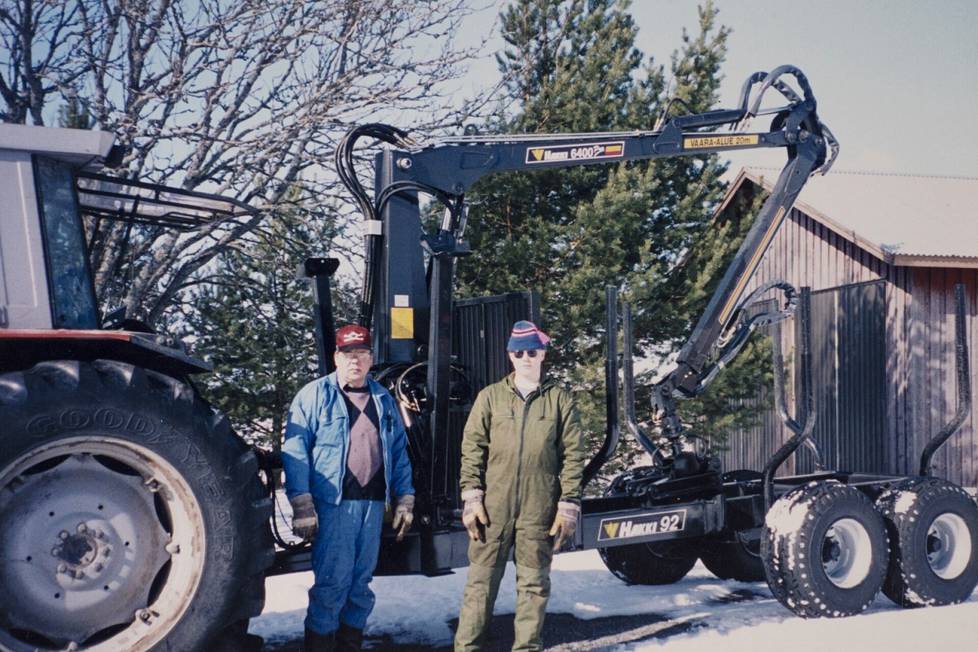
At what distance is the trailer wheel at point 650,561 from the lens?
721cm

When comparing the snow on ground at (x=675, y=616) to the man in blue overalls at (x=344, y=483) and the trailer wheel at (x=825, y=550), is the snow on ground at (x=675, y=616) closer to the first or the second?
the trailer wheel at (x=825, y=550)

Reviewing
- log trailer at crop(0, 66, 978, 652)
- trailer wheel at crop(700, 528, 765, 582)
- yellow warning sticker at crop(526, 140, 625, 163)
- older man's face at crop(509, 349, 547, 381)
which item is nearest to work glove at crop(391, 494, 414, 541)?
log trailer at crop(0, 66, 978, 652)

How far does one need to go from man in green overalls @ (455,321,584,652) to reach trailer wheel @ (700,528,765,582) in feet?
9.46

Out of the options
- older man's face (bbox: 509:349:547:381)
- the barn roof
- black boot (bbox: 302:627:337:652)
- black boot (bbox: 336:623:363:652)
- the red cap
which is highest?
the barn roof

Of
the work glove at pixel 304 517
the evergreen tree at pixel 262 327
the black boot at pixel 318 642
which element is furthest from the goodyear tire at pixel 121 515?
the evergreen tree at pixel 262 327

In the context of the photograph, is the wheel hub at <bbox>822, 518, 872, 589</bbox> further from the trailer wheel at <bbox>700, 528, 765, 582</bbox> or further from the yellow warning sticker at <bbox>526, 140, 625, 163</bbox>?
the yellow warning sticker at <bbox>526, 140, 625, 163</bbox>

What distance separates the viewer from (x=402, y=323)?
220 inches

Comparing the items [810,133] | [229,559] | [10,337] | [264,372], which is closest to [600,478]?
[264,372]

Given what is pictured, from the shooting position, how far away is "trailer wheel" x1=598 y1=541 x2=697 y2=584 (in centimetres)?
721

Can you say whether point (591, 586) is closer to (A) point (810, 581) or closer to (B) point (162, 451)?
(A) point (810, 581)

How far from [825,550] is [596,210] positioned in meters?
5.74

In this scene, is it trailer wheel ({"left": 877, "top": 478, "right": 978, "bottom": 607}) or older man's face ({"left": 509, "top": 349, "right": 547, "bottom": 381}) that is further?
trailer wheel ({"left": 877, "top": 478, "right": 978, "bottom": 607})

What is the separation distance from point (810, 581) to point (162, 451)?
4140 millimetres

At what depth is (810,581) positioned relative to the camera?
578 centimetres
